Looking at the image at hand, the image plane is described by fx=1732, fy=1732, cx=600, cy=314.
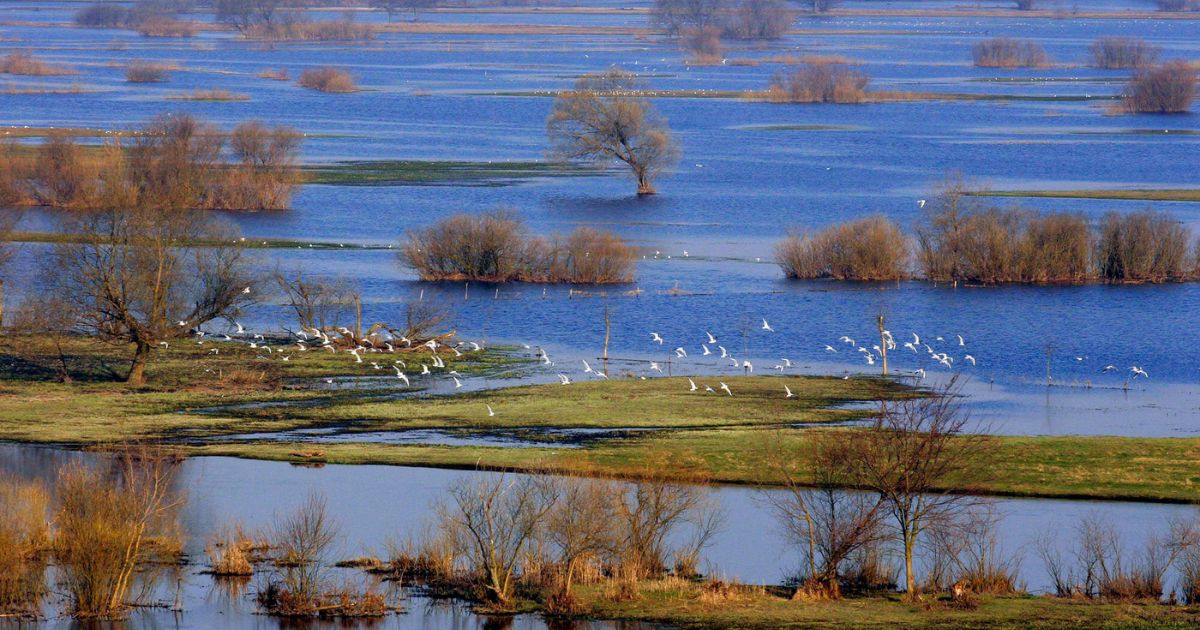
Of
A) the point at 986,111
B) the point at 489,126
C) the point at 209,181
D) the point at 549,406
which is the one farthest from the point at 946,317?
the point at 986,111

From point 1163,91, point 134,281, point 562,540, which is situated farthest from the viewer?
point 1163,91

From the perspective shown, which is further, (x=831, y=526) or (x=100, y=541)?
(x=831, y=526)

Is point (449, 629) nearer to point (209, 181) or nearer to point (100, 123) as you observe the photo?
→ point (209, 181)

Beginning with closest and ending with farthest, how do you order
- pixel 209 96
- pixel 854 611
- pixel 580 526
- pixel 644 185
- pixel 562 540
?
1. pixel 854 611
2. pixel 580 526
3. pixel 562 540
4. pixel 644 185
5. pixel 209 96

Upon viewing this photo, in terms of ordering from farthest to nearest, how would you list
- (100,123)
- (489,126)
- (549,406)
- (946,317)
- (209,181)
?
(489,126) < (100,123) < (209,181) < (946,317) < (549,406)

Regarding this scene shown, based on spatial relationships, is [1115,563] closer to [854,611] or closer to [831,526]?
[831,526]

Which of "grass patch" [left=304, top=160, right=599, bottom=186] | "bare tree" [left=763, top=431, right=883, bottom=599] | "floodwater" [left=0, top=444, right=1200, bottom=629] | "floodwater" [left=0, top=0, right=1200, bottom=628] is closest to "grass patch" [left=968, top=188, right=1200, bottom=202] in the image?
"floodwater" [left=0, top=0, right=1200, bottom=628]

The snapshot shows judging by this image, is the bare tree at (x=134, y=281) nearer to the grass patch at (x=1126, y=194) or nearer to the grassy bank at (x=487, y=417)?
the grassy bank at (x=487, y=417)

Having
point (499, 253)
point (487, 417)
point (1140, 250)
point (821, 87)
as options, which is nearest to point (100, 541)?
point (487, 417)
